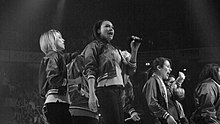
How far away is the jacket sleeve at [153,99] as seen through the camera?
4.03 metres

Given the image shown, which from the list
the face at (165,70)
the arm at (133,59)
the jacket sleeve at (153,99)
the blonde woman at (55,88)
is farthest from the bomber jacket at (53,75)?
the face at (165,70)

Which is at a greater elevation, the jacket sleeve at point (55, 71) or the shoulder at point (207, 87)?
the jacket sleeve at point (55, 71)

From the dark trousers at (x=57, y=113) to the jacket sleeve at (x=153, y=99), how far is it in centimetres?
105

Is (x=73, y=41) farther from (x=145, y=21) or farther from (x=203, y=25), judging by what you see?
(x=203, y=25)

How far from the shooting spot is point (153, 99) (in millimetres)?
4109

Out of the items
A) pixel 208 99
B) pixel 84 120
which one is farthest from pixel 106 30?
pixel 208 99

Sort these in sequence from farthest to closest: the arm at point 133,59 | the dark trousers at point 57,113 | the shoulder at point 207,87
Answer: the shoulder at point 207,87, the arm at point 133,59, the dark trousers at point 57,113

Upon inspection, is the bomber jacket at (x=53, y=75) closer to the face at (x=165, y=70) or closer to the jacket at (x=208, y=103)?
the face at (x=165, y=70)

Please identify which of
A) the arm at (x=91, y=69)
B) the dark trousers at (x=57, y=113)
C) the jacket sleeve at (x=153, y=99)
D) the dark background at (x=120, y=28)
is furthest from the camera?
the dark background at (x=120, y=28)

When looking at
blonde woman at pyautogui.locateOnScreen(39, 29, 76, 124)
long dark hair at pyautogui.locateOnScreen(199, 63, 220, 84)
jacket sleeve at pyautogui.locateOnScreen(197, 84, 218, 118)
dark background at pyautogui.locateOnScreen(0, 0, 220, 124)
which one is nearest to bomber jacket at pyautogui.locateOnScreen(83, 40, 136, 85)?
blonde woman at pyautogui.locateOnScreen(39, 29, 76, 124)

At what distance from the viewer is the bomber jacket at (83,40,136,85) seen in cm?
325

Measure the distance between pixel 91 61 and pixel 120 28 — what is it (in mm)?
7823

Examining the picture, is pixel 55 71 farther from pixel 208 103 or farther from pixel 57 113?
pixel 208 103

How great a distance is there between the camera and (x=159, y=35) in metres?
11.0
